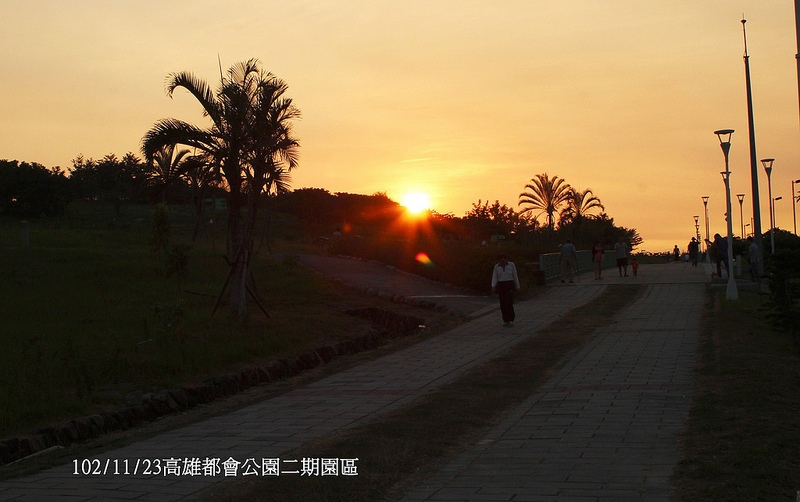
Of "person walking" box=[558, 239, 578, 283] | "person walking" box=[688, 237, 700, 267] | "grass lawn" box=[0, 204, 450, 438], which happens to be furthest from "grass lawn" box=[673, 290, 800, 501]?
"person walking" box=[688, 237, 700, 267]

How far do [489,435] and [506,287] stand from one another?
9.68 m

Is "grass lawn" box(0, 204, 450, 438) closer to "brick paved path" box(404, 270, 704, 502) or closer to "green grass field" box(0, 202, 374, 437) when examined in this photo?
"green grass field" box(0, 202, 374, 437)

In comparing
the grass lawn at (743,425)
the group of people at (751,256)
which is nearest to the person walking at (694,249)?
the group of people at (751,256)

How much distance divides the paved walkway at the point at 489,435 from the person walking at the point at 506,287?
347 cm

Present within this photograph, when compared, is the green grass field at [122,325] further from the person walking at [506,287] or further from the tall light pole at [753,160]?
the tall light pole at [753,160]

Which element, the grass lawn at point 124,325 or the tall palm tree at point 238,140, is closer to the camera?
the grass lawn at point 124,325

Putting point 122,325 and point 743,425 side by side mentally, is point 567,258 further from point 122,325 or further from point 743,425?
point 743,425

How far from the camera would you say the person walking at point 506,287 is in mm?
17203

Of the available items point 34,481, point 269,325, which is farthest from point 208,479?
point 269,325

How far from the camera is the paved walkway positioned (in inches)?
239

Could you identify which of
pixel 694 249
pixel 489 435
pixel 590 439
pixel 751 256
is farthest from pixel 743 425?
pixel 694 249

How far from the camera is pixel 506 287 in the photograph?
1734 centimetres

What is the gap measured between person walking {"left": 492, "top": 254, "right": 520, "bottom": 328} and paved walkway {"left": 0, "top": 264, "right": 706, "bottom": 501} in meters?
3.47

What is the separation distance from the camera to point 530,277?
27.3 metres
